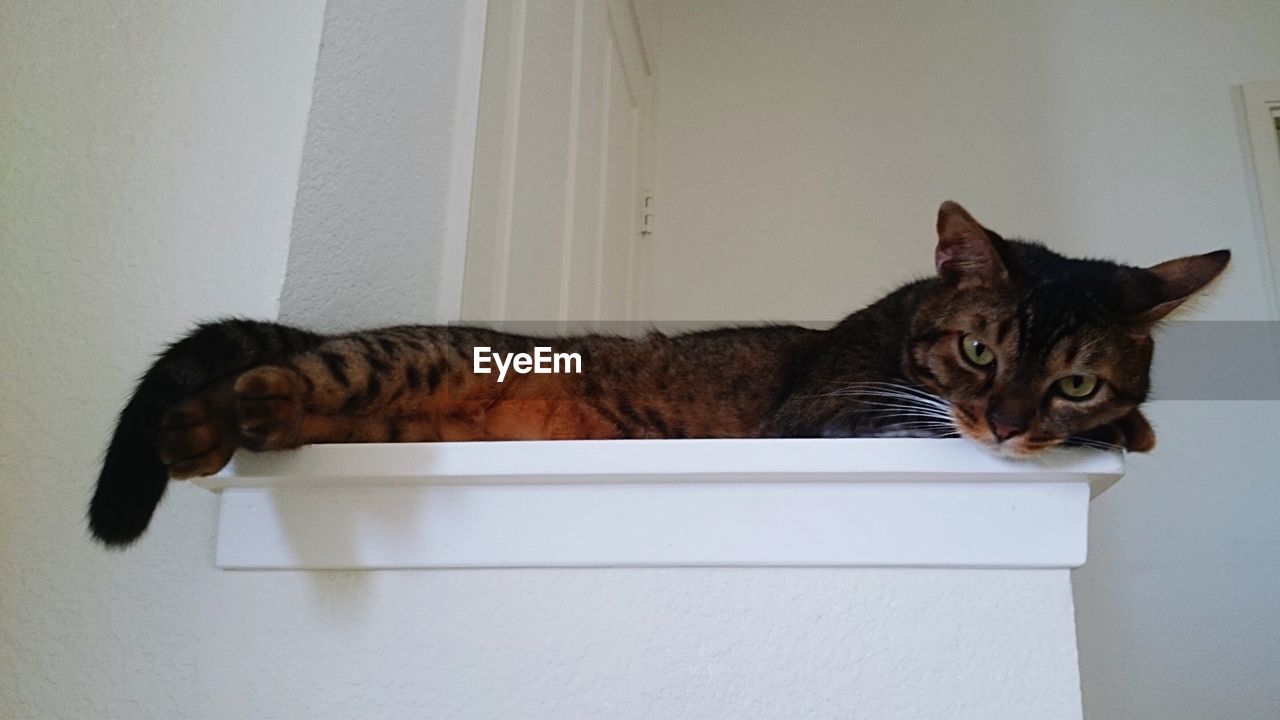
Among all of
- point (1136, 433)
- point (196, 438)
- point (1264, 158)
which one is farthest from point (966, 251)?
point (1264, 158)

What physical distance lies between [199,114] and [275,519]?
420 mm

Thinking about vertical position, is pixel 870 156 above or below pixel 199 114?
above

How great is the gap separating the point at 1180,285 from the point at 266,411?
0.81 m

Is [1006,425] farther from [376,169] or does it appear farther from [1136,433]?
[376,169]

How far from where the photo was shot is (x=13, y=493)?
795 mm

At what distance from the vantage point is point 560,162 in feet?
5.10

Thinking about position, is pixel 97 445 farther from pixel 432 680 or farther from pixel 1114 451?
pixel 1114 451

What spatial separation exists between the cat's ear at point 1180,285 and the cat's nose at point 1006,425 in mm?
195

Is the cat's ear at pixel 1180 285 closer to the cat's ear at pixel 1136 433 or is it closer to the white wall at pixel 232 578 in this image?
the cat's ear at pixel 1136 433

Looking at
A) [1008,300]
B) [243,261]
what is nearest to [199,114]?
[243,261]

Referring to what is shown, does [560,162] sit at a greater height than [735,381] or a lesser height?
greater

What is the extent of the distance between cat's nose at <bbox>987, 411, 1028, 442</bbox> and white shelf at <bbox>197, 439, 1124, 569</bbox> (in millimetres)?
39

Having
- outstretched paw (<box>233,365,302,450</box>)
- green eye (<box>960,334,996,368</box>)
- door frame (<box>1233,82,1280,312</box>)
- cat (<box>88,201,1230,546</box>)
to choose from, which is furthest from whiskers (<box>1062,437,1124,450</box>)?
door frame (<box>1233,82,1280,312</box>)

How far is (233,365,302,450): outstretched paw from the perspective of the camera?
0.65 m
